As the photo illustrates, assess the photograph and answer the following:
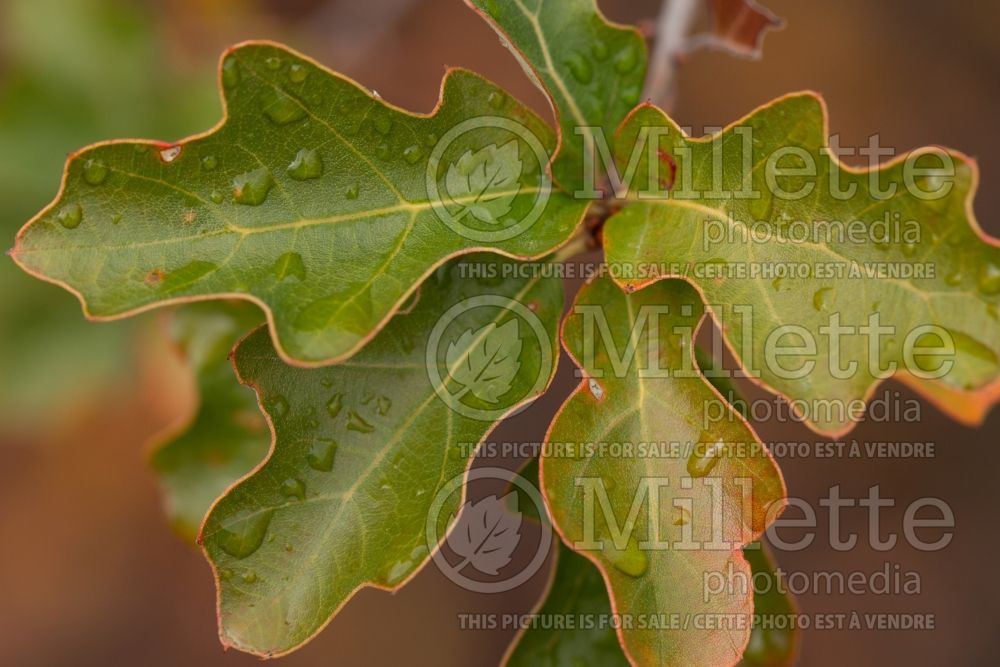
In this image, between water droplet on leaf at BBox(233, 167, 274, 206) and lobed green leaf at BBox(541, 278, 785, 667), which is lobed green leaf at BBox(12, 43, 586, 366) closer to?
water droplet on leaf at BBox(233, 167, 274, 206)

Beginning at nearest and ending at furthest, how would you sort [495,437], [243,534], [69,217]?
[69,217] < [243,534] < [495,437]

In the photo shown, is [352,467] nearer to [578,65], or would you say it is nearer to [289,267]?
[289,267]

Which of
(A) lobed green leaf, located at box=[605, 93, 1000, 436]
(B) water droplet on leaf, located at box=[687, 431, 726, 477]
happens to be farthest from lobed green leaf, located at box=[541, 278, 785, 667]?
(A) lobed green leaf, located at box=[605, 93, 1000, 436]

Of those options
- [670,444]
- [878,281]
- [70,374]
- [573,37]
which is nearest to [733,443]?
[670,444]

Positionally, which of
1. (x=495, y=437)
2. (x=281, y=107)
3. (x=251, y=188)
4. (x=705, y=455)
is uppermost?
(x=281, y=107)

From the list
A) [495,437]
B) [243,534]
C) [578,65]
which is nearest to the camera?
[243,534]

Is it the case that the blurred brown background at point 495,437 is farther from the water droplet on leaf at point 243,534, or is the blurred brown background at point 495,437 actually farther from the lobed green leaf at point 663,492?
the lobed green leaf at point 663,492

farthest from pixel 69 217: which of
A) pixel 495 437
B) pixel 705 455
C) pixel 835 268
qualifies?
pixel 495 437

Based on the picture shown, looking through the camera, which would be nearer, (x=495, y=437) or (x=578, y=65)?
(x=578, y=65)

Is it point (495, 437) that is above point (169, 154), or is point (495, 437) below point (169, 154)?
below
